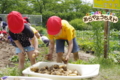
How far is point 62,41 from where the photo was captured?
3.13 meters

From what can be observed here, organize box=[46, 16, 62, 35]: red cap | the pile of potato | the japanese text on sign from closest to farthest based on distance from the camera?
the pile of potato < box=[46, 16, 62, 35]: red cap < the japanese text on sign

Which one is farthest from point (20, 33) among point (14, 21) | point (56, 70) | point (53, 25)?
point (56, 70)

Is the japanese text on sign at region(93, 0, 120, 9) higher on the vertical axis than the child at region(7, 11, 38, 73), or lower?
higher

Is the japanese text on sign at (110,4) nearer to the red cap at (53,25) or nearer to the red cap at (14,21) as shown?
the red cap at (53,25)

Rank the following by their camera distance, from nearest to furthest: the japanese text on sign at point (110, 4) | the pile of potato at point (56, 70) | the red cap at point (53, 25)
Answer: the pile of potato at point (56, 70), the red cap at point (53, 25), the japanese text on sign at point (110, 4)

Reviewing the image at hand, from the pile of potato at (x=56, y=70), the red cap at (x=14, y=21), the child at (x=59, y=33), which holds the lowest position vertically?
the pile of potato at (x=56, y=70)

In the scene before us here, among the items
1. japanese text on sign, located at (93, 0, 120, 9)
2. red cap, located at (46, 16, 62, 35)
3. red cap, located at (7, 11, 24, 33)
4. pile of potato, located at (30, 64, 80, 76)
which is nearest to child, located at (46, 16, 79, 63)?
red cap, located at (46, 16, 62, 35)

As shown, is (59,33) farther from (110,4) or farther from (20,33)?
(110,4)

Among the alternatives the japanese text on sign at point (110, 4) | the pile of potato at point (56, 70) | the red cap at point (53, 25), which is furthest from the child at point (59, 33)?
the japanese text on sign at point (110, 4)

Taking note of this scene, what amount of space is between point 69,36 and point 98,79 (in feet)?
2.53

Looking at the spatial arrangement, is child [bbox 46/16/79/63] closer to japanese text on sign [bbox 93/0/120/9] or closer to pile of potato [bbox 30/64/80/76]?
pile of potato [bbox 30/64/80/76]

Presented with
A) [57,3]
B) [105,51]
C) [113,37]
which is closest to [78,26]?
[57,3]

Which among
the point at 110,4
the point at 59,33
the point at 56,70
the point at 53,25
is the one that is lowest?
the point at 56,70

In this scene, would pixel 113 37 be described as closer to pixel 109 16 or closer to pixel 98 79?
pixel 109 16
